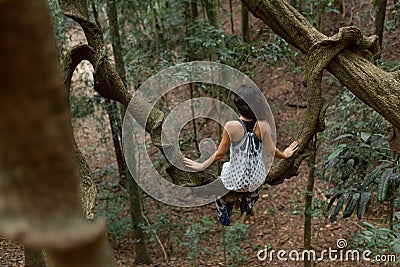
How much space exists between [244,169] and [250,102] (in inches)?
15.4

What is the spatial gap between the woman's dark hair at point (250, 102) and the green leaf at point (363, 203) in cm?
80

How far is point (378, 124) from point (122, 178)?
3.48m

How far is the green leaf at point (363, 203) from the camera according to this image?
2405mm

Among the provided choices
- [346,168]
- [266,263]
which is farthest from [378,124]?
[266,263]

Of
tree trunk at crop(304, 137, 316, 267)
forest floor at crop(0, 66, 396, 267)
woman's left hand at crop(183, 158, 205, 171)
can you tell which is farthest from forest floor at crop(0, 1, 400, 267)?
woman's left hand at crop(183, 158, 205, 171)

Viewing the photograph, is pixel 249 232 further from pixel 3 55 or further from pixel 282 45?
pixel 3 55

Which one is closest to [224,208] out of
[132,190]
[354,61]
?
[354,61]

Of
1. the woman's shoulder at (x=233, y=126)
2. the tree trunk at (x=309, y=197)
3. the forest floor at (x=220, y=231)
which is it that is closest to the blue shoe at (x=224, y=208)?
the woman's shoulder at (x=233, y=126)

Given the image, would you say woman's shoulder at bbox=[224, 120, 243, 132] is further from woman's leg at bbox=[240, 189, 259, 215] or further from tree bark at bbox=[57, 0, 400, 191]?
woman's leg at bbox=[240, 189, 259, 215]

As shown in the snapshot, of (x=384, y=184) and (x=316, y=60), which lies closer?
(x=316, y=60)

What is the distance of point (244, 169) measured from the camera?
92.4 inches

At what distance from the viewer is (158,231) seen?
525 cm

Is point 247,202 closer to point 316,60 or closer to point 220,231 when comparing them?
point 316,60

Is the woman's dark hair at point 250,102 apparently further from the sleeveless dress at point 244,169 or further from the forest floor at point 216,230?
the forest floor at point 216,230
